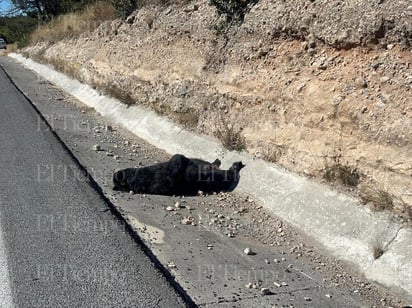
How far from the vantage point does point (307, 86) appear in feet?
24.7

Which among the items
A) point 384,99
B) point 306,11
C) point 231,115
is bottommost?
point 231,115

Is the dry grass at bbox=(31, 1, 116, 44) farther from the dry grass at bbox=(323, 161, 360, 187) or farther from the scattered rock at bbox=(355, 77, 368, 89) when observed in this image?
the dry grass at bbox=(323, 161, 360, 187)

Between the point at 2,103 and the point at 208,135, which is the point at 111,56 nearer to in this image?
the point at 2,103

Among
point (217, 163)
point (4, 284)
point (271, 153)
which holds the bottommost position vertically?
point (217, 163)

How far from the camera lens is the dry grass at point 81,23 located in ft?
65.5

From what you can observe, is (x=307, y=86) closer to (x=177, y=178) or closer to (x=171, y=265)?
(x=177, y=178)

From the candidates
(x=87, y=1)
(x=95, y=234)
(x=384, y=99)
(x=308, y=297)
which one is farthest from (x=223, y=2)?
(x=87, y=1)

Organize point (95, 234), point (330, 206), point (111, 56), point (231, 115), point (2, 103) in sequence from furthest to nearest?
point (111, 56) → point (2, 103) → point (231, 115) → point (330, 206) → point (95, 234)

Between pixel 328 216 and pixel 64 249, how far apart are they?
2877mm

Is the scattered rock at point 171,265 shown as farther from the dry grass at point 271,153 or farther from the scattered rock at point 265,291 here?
the dry grass at point 271,153

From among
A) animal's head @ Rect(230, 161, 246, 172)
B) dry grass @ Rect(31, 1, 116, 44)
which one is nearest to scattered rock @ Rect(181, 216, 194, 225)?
animal's head @ Rect(230, 161, 246, 172)

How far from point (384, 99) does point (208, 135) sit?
382 centimetres

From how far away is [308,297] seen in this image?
16.0 ft

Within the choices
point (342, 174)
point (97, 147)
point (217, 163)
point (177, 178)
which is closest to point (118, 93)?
point (97, 147)
